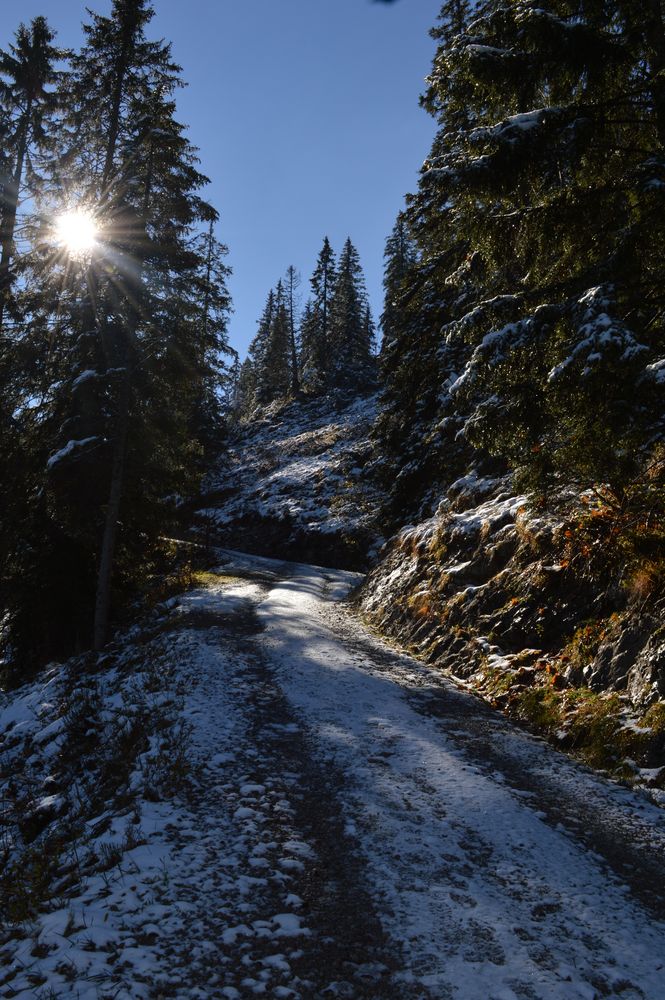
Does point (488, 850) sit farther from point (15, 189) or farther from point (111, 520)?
point (15, 189)

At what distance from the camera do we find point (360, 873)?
4402 millimetres

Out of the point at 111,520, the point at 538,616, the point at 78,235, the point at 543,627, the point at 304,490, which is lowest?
the point at 543,627

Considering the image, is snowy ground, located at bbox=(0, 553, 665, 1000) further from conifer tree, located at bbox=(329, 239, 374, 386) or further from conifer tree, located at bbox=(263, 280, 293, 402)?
conifer tree, located at bbox=(263, 280, 293, 402)

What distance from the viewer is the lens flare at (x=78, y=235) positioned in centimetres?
1468

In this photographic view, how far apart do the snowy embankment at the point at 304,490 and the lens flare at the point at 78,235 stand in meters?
14.0

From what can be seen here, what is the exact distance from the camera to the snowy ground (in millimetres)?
3406

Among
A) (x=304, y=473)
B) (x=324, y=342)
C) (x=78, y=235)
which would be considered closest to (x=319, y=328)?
(x=324, y=342)

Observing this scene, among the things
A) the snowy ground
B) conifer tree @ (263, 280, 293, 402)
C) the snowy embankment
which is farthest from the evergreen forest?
conifer tree @ (263, 280, 293, 402)

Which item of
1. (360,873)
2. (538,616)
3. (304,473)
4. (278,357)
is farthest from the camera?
(278,357)

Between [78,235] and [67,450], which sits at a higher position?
[78,235]

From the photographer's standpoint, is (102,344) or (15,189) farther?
(15,189)

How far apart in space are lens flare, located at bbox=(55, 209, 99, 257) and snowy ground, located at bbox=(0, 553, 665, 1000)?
40.5 ft

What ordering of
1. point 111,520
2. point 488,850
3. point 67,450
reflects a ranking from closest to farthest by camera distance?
point 488,850 < point 67,450 < point 111,520

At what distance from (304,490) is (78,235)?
24.4 m
